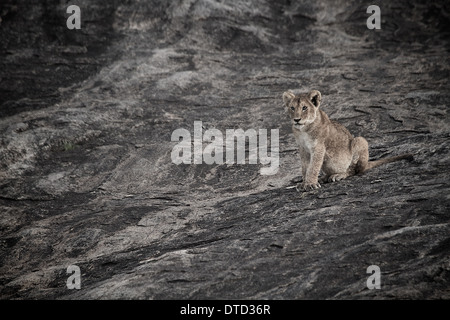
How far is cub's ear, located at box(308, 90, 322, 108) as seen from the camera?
1106 centimetres

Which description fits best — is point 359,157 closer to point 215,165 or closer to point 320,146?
point 320,146

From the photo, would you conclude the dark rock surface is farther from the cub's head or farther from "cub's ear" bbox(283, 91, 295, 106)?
"cub's ear" bbox(283, 91, 295, 106)

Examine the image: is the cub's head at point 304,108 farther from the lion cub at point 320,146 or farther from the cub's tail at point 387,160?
the cub's tail at point 387,160

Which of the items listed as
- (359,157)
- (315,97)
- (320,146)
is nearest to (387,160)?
(359,157)

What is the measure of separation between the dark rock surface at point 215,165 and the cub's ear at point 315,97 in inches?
72.5

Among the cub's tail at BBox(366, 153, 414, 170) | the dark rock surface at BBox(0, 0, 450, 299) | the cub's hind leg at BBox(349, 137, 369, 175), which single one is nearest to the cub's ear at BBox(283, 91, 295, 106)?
the cub's hind leg at BBox(349, 137, 369, 175)

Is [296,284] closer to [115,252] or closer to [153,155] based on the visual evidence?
[115,252]

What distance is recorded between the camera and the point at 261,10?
22781mm

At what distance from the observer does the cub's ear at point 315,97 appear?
36.3 feet

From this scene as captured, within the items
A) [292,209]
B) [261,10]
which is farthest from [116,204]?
[261,10]

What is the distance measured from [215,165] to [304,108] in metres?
4.50

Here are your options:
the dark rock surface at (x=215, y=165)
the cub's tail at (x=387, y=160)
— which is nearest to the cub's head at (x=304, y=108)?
the dark rock surface at (x=215, y=165)

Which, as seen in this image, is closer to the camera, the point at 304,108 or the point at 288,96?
the point at 304,108

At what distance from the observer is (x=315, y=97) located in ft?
36.8
